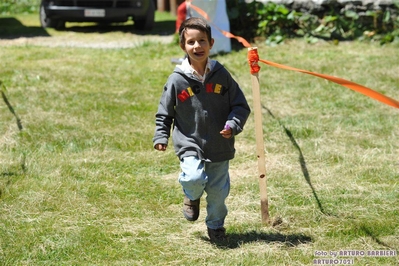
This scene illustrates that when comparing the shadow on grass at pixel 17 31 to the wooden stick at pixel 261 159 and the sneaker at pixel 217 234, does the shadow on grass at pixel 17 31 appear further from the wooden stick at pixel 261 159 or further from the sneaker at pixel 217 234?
the sneaker at pixel 217 234

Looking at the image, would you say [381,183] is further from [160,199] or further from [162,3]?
[162,3]

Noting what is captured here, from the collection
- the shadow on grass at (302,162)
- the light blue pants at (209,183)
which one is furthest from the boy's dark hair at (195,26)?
the shadow on grass at (302,162)

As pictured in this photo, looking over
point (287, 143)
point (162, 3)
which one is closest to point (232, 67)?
point (287, 143)

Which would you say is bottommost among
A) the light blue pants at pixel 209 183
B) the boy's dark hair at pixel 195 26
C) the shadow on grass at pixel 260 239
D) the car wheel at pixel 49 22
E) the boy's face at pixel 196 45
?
the car wheel at pixel 49 22

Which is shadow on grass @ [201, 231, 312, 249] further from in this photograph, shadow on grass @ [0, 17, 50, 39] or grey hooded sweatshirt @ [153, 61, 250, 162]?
shadow on grass @ [0, 17, 50, 39]

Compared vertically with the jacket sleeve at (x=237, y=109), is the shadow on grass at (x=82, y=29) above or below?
below

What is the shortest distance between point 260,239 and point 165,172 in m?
1.72

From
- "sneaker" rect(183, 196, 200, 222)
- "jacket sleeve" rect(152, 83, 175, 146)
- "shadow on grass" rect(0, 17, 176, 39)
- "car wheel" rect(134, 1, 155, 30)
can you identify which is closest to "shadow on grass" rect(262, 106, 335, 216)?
"sneaker" rect(183, 196, 200, 222)

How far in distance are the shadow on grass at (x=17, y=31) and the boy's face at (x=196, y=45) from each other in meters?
9.31

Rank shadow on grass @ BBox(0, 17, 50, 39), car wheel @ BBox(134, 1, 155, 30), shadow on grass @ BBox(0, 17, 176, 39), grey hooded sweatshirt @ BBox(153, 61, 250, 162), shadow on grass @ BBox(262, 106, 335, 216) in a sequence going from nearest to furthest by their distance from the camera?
grey hooded sweatshirt @ BBox(153, 61, 250, 162)
shadow on grass @ BBox(262, 106, 335, 216)
shadow on grass @ BBox(0, 17, 50, 39)
shadow on grass @ BBox(0, 17, 176, 39)
car wheel @ BBox(134, 1, 155, 30)

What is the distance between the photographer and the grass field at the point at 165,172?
4.50 m

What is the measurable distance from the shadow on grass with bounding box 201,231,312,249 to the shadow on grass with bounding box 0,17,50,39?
370 inches

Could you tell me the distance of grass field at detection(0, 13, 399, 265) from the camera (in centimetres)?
450

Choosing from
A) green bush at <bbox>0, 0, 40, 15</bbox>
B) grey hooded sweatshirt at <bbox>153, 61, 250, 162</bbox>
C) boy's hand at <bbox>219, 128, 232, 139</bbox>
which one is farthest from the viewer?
green bush at <bbox>0, 0, 40, 15</bbox>
